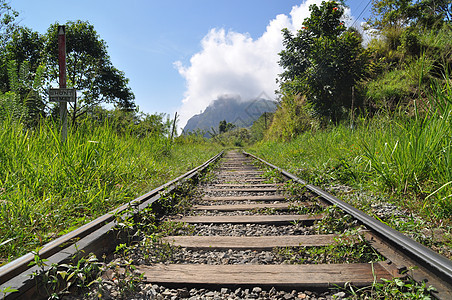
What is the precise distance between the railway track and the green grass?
1.43 ft

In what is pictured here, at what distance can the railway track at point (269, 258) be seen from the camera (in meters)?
1.24

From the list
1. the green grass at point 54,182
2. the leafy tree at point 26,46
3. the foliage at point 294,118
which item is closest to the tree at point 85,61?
the leafy tree at point 26,46

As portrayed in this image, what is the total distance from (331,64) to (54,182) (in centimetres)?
848

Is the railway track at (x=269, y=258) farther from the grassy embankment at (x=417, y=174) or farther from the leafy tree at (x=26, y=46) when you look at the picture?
the leafy tree at (x=26, y=46)

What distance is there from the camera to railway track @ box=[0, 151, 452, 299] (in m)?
1.24

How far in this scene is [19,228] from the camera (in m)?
→ 1.66

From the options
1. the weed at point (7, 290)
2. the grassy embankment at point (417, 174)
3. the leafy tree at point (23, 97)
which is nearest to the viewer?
the weed at point (7, 290)

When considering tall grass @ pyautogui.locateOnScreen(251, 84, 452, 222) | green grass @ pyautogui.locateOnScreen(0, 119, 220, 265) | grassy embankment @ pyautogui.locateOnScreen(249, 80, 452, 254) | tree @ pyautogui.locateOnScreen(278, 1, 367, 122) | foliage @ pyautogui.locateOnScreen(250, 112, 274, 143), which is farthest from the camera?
foliage @ pyautogui.locateOnScreen(250, 112, 274, 143)

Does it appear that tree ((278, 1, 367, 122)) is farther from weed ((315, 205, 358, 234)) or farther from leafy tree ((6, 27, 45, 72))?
leafy tree ((6, 27, 45, 72))

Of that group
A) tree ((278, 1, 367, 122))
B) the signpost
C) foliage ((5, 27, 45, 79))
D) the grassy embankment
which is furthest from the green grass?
foliage ((5, 27, 45, 79))

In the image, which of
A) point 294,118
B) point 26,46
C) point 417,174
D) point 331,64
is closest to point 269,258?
point 417,174

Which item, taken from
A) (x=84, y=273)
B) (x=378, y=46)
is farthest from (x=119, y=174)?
(x=378, y=46)

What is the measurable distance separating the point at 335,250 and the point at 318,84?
8113mm

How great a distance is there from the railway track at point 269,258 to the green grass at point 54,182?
0.43 metres
